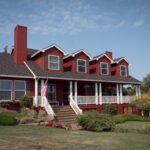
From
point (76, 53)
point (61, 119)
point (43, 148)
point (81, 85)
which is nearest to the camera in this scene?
point (43, 148)

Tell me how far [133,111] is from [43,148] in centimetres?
2585

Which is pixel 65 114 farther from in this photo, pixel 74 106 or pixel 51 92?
pixel 51 92

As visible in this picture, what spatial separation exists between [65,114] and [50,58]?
695 cm

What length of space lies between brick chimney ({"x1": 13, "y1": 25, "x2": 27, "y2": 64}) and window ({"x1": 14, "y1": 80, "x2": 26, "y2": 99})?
3.04 meters

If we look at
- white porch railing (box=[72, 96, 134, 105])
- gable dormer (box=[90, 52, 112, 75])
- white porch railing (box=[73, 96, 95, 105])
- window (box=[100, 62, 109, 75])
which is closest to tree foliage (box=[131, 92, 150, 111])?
white porch railing (box=[72, 96, 134, 105])

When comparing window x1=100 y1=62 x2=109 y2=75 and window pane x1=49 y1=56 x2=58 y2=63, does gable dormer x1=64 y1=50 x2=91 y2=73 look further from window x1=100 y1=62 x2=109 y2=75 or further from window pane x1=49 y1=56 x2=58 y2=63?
window x1=100 y1=62 x2=109 y2=75

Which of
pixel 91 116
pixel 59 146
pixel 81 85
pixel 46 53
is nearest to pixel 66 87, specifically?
pixel 81 85

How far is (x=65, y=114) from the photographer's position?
2494 cm

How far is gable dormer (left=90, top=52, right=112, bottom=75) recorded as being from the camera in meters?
33.6

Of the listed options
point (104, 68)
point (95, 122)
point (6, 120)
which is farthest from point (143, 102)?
point (6, 120)

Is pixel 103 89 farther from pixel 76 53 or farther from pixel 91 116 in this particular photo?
pixel 91 116

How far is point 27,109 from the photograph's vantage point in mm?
23547

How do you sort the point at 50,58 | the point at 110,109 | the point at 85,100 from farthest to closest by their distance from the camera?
the point at 110,109
the point at 85,100
the point at 50,58

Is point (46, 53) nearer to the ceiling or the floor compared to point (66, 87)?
nearer to the ceiling
